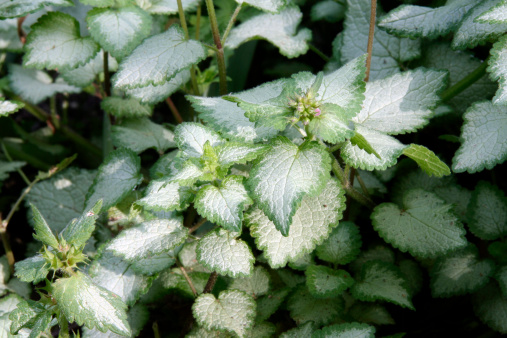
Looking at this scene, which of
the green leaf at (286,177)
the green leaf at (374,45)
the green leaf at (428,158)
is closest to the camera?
the green leaf at (286,177)

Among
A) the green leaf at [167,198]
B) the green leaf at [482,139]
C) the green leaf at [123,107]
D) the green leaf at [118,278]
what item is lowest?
the green leaf at [118,278]

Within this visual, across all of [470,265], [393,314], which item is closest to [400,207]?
[470,265]

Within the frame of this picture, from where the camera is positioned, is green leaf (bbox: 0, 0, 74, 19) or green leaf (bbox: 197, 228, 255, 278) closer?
green leaf (bbox: 197, 228, 255, 278)

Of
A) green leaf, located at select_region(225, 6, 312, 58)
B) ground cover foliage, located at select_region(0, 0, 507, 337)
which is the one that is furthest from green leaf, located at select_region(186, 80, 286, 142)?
green leaf, located at select_region(225, 6, 312, 58)

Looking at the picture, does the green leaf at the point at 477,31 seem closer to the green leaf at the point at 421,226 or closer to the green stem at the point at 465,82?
the green stem at the point at 465,82

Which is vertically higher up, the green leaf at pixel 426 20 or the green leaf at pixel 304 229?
the green leaf at pixel 426 20

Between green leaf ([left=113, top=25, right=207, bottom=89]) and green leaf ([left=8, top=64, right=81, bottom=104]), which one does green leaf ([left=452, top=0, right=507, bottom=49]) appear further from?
green leaf ([left=8, top=64, right=81, bottom=104])

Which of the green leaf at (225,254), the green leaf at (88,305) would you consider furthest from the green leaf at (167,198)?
the green leaf at (88,305)

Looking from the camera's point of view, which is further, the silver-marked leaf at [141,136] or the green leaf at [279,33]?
the green leaf at [279,33]
